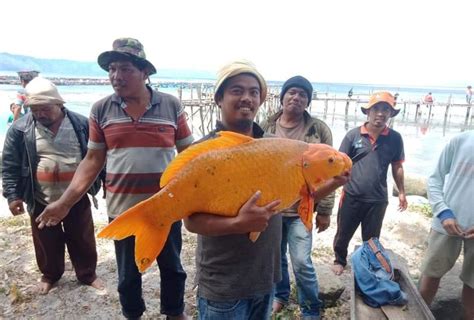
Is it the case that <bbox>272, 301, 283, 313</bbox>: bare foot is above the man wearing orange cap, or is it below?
below

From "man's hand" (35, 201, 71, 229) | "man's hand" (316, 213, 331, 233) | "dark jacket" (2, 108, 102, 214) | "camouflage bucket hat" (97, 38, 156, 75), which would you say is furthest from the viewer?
"dark jacket" (2, 108, 102, 214)

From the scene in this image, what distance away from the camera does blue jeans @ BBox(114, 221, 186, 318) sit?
2.79m

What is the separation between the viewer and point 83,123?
12.8ft

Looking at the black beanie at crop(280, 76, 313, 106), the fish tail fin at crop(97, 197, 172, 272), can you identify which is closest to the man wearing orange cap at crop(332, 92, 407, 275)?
the black beanie at crop(280, 76, 313, 106)

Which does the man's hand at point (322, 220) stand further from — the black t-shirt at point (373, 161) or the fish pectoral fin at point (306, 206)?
the fish pectoral fin at point (306, 206)

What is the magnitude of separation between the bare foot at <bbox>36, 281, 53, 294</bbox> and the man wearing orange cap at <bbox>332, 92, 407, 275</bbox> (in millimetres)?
4000

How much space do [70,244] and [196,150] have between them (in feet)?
11.0

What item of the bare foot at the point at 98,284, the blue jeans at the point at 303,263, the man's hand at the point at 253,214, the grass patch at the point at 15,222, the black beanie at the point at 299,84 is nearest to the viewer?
the man's hand at the point at 253,214

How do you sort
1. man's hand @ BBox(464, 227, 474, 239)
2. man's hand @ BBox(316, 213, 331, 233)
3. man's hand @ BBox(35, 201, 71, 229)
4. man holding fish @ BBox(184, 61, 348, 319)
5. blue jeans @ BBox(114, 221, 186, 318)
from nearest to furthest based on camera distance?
1. man holding fish @ BBox(184, 61, 348, 319)
2. man's hand @ BBox(35, 201, 71, 229)
3. blue jeans @ BBox(114, 221, 186, 318)
4. man's hand @ BBox(464, 227, 474, 239)
5. man's hand @ BBox(316, 213, 331, 233)

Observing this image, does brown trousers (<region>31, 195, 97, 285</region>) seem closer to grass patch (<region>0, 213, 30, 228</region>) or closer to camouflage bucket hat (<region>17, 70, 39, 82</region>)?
grass patch (<region>0, 213, 30, 228</region>)

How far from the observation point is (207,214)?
155 cm

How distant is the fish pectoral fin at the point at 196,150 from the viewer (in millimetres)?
1521

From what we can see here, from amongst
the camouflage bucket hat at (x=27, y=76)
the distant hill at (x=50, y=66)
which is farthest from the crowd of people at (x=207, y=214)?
the distant hill at (x=50, y=66)

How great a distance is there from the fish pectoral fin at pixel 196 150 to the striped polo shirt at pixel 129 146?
128cm
